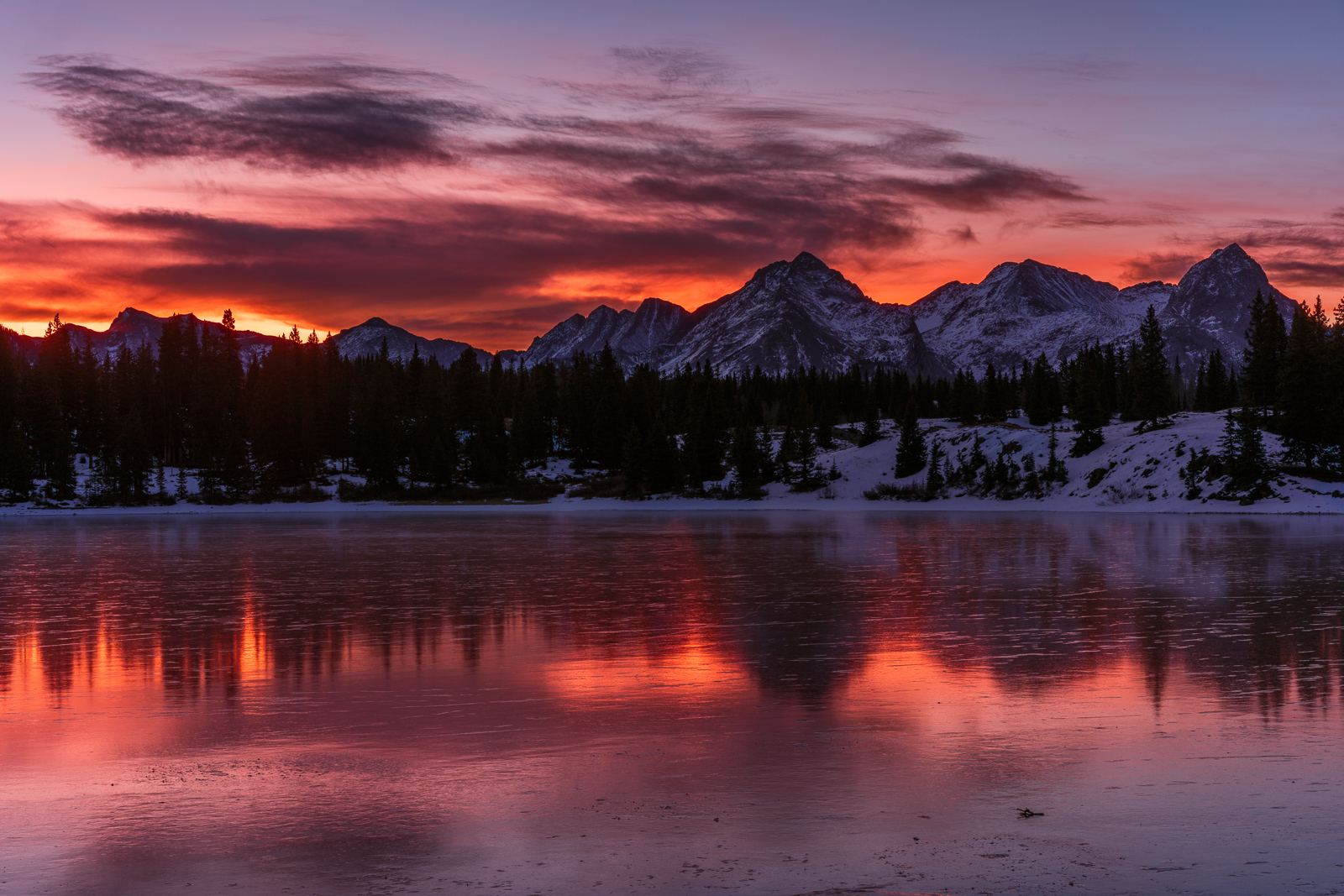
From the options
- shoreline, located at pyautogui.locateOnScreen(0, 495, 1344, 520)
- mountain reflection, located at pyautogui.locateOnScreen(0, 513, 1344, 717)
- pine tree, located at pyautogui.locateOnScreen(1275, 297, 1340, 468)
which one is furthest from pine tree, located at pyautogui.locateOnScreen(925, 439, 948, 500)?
mountain reflection, located at pyautogui.locateOnScreen(0, 513, 1344, 717)

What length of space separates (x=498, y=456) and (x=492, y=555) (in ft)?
334

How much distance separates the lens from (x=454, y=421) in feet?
518

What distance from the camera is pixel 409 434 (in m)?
148

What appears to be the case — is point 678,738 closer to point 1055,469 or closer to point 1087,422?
point 1055,469

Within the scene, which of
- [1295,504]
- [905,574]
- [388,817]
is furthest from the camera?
[1295,504]

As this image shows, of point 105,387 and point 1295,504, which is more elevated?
point 105,387

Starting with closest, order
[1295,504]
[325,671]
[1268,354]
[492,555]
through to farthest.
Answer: [325,671]
[492,555]
[1295,504]
[1268,354]

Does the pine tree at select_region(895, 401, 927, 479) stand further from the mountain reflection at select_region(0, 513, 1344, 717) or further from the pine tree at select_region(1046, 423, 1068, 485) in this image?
the mountain reflection at select_region(0, 513, 1344, 717)

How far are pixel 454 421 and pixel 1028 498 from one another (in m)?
86.5

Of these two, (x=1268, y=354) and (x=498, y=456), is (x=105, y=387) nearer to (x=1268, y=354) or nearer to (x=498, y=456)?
(x=498, y=456)

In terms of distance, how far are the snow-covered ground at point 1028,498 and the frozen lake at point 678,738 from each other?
6386 centimetres

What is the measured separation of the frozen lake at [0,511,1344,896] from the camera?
29.1ft

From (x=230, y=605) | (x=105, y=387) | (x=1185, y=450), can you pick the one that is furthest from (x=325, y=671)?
(x=105, y=387)

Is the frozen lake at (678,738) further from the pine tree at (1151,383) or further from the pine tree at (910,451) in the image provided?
the pine tree at (1151,383)
